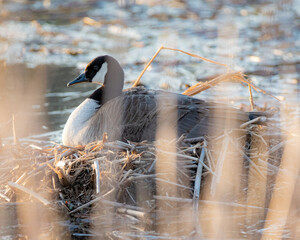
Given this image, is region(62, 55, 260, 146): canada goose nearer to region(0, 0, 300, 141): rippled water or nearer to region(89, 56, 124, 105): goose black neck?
region(89, 56, 124, 105): goose black neck

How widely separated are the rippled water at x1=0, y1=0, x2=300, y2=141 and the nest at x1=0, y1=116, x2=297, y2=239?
212 cm

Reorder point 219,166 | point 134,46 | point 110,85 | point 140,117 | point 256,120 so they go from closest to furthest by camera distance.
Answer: point 219,166 < point 256,120 < point 140,117 < point 110,85 < point 134,46

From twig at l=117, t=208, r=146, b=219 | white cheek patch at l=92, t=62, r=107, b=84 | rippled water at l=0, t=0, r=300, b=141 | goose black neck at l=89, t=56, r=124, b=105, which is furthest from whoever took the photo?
rippled water at l=0, t=0, r=300, b=141

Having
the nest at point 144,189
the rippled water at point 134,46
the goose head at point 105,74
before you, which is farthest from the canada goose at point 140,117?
the rippled water at point 134,46

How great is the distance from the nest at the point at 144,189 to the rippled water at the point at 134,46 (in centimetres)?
212

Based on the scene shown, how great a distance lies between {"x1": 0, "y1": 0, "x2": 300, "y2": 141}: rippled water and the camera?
31.6 ft

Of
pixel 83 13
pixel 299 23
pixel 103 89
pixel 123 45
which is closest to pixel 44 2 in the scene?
pixel 83 13

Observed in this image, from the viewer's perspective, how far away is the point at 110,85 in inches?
284

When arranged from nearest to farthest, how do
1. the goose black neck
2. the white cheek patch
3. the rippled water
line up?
the goose black neck, the white cheek patch, the rippled water

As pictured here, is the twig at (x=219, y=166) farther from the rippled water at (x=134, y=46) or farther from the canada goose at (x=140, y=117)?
the rippled water at (x=134, y=46)

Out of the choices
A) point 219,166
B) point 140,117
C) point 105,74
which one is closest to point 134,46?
point 105,74

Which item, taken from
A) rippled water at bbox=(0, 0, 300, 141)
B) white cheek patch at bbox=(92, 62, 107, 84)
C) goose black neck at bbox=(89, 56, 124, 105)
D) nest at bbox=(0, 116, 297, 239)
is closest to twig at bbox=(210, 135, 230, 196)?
nest at bbox=(0, 116, 297, 239)

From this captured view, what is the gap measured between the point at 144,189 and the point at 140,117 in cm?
112

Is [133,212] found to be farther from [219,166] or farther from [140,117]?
[140,117]
